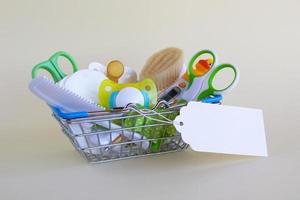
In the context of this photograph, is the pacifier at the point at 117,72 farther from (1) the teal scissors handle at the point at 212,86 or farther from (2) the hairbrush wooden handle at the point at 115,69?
(1) the teal scissors handle at the point at 212,86

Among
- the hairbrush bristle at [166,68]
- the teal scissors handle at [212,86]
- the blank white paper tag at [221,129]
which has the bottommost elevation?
the blank white paper tag at [221,129]

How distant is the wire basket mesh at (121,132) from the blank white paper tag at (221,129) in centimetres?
3

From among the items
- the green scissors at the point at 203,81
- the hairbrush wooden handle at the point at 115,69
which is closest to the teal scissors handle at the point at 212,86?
the green scissors at the point at 203,81

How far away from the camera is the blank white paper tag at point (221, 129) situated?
2.20 feet

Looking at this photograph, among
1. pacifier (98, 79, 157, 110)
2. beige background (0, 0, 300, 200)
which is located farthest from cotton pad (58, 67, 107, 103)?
beige background (0, 0, 300, 200)

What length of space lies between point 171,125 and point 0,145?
30 centimetres

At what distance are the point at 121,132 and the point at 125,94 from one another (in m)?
0.05
